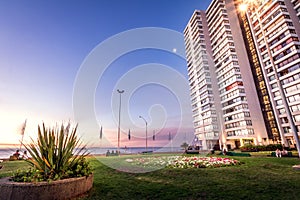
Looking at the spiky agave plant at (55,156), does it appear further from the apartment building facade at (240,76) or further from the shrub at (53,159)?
the apartment building facade at (240,76)

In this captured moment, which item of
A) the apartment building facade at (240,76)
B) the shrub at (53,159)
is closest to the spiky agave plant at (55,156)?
the shrub at (53,159)

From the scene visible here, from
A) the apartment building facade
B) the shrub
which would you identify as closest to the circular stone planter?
the shrub

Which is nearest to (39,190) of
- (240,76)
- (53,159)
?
(53,159)

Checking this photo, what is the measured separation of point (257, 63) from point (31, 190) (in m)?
68.0

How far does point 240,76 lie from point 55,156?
58558 millimetres

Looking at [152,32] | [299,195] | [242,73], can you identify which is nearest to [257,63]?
[242,73]

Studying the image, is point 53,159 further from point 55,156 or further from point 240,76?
point 240,76

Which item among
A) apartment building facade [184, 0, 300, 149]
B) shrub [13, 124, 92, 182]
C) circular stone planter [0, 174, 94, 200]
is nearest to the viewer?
circular stone planter [0, 174, 94, 200]

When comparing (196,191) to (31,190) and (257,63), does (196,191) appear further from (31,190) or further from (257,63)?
(257,63)

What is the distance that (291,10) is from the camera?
46469 millimetres

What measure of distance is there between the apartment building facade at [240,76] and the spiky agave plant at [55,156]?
4618cm

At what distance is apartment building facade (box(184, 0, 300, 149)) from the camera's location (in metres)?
44.1

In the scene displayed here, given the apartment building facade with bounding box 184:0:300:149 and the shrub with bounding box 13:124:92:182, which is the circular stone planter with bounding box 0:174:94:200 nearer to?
the shrub with bounding box 13:124:92:182

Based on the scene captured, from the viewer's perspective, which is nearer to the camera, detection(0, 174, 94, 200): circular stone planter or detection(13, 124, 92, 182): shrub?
detection(0, 174, 94, 200): circular stone planter
